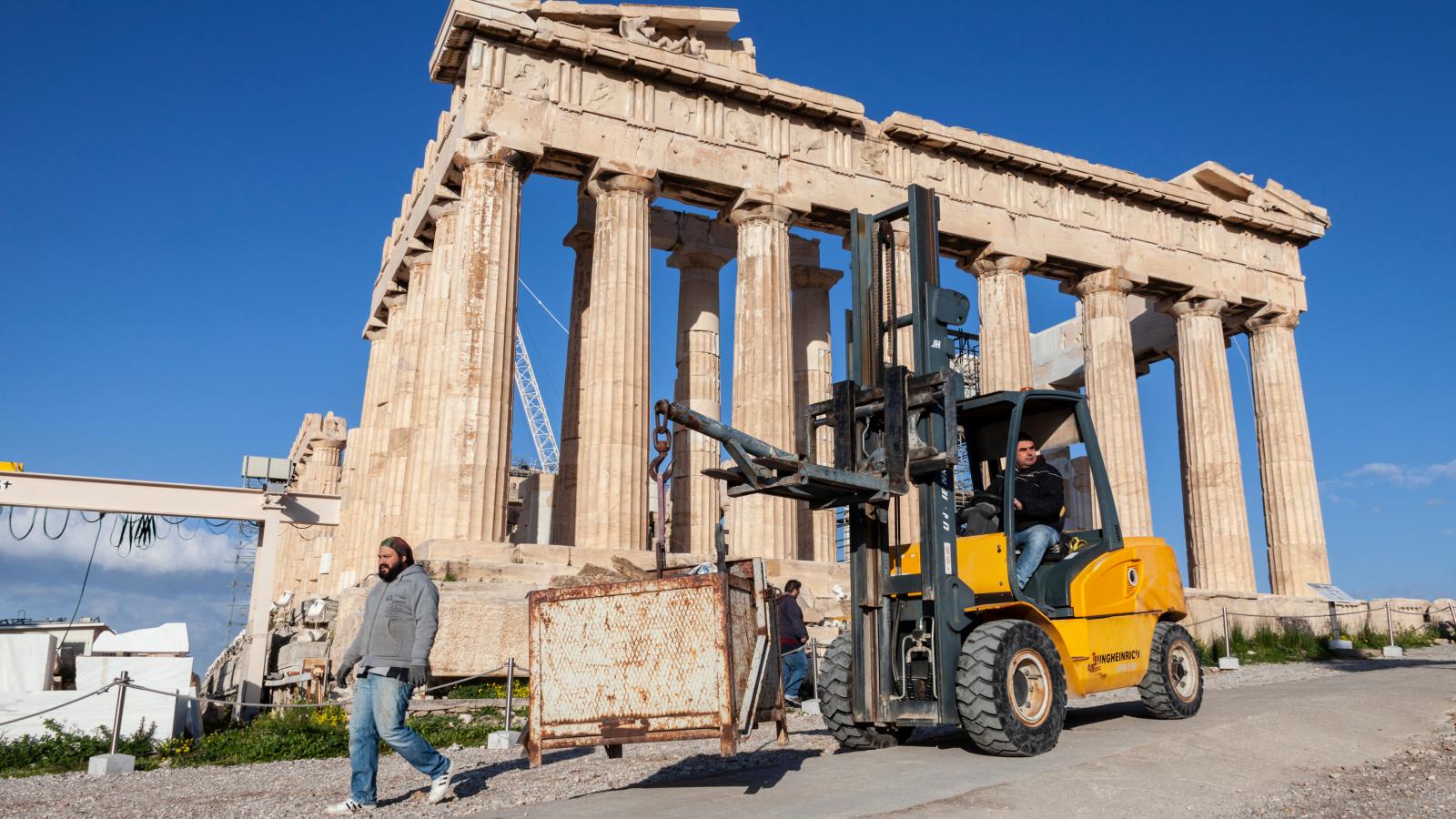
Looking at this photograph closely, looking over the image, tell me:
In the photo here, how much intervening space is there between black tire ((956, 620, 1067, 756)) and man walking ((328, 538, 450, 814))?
4.06 m

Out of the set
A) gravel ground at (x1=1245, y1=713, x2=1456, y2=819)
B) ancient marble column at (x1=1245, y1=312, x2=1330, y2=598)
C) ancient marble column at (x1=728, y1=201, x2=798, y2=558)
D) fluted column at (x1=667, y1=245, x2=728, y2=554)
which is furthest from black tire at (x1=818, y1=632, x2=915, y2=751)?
ancient marble column at (x1=1245, y1=312, x2=1330, y2=598)

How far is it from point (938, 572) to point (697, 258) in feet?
72.6

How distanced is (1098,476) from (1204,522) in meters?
22.8

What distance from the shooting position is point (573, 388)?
2780cm

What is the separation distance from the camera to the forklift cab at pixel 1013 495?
955cm

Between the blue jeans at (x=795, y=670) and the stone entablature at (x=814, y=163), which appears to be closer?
the blue jeans at (x=795, y=670)

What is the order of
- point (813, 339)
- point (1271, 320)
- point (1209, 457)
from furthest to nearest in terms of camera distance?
point (1271, 320)
point (813, 339)
point (1209, 457)

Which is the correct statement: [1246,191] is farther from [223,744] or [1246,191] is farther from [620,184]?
[223,744]

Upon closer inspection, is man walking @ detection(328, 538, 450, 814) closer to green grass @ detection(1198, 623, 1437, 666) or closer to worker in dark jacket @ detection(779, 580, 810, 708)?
worker in dark jacket @ detection(779, 580, 810, 708)

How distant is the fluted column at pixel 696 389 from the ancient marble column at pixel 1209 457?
13835mm

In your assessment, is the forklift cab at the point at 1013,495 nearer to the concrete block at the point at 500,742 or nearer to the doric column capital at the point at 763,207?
the concrete block at the point at 500,742

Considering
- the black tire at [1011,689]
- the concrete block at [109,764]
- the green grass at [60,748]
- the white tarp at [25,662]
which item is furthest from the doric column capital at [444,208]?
the black tire at [1011,689]

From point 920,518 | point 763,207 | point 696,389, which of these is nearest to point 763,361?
point 763,207

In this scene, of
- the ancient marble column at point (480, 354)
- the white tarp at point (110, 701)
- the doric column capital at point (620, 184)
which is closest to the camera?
the white tarp at point (110, 701)
